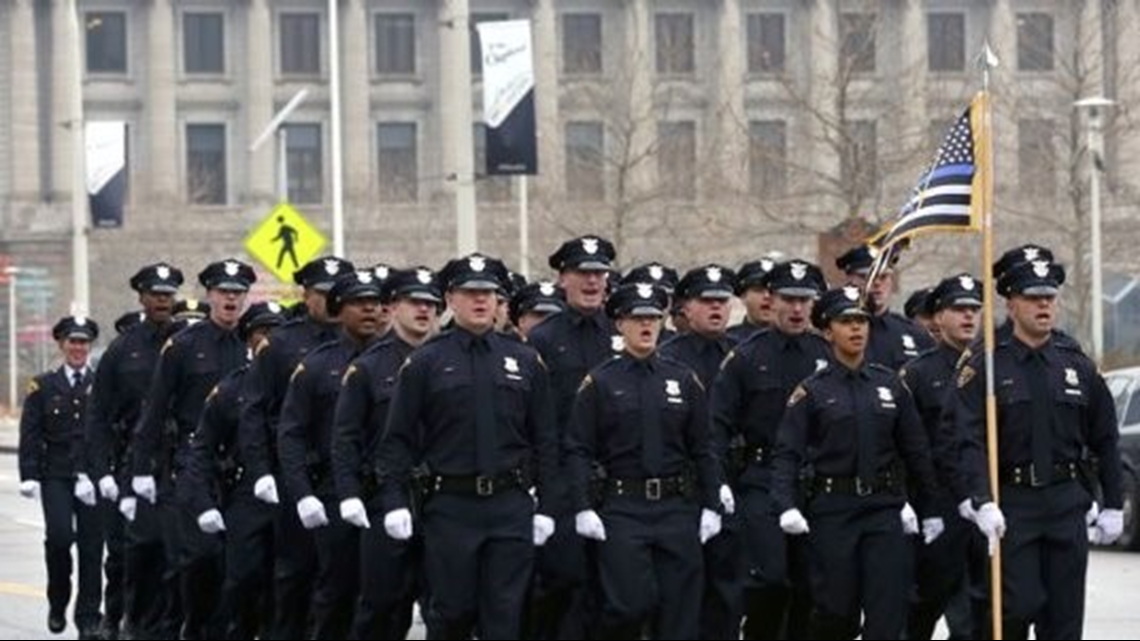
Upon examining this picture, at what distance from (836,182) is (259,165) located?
57.1 metres

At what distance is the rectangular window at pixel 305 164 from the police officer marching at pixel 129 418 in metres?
90.4

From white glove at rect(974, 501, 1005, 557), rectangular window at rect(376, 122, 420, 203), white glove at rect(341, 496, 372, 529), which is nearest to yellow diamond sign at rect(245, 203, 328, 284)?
white glove at rect(341, 496, 372, 529)

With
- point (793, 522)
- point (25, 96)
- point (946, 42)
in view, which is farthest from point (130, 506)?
point (25, 96)

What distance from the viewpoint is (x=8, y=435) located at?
67.1 metres

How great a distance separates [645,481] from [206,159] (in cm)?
9757

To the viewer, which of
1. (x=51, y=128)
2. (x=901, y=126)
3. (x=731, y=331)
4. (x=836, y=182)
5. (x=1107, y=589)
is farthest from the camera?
(x=51, y=128)

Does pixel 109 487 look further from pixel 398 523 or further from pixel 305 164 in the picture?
pixel 305 164

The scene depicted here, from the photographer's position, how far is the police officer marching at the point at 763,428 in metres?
16.5

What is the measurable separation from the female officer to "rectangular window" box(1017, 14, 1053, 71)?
68.1 metres

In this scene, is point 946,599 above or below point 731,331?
below

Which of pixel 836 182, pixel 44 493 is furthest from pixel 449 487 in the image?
pixel 836 182

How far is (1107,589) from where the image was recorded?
2278 centimetres

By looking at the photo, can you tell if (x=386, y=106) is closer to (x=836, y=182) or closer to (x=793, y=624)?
(x=836, y=182)

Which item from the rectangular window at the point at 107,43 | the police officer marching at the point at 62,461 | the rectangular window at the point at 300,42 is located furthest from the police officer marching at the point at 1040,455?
the rectangular window at the point at 107,43
